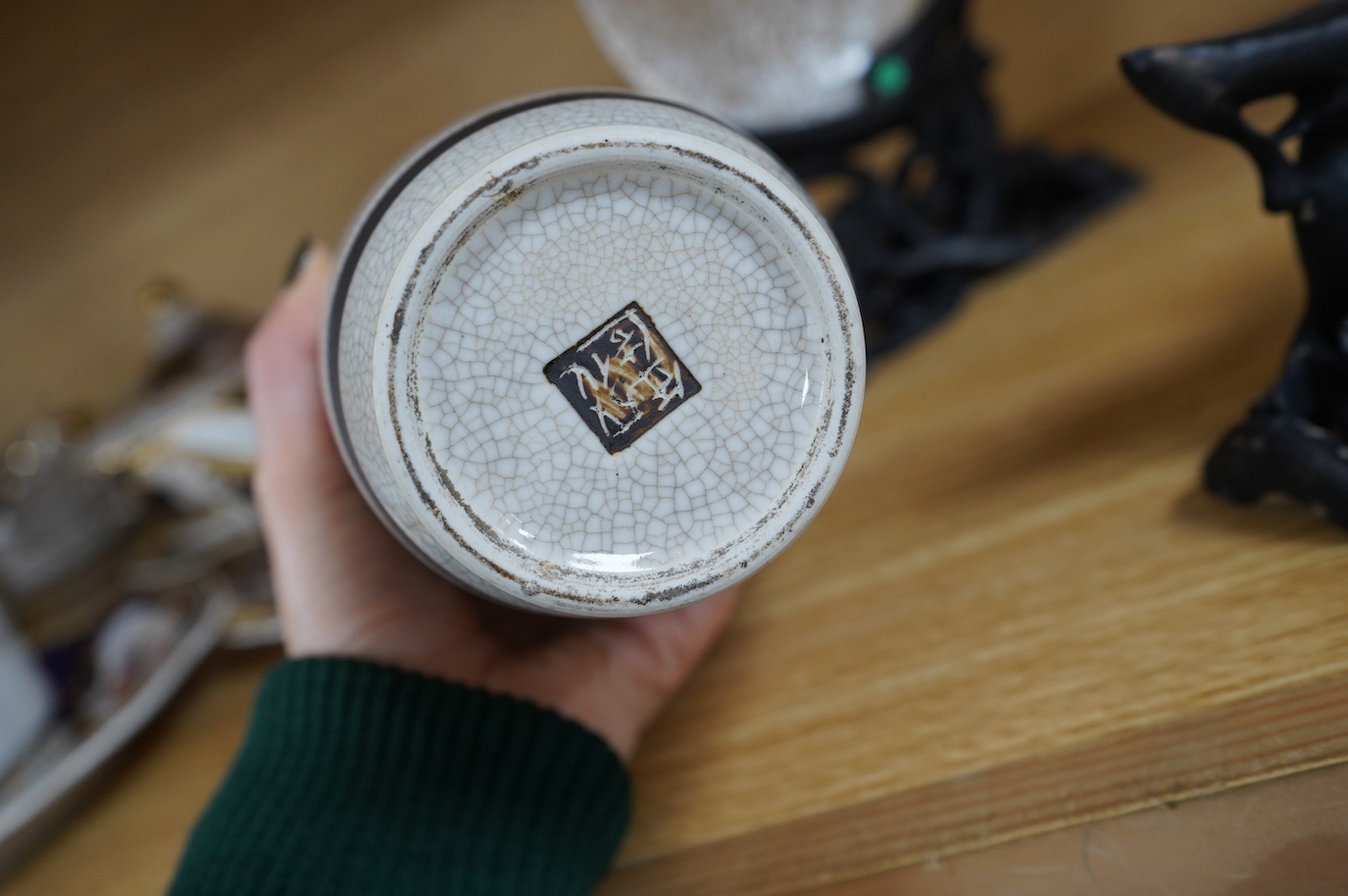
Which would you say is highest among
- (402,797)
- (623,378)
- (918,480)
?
(623,378)

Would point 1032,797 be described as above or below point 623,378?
below

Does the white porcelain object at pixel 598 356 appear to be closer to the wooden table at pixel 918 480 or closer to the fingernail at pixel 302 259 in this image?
the wooden table at pixel 918 480

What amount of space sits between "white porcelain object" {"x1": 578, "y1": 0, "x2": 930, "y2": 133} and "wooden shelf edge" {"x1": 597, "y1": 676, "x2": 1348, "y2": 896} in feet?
1.45

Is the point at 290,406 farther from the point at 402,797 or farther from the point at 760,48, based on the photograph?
the point at 760,48

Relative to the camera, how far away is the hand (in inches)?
22.1

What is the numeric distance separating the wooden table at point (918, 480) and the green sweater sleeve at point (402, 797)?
0.05 metres

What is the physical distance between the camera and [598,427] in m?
0.40

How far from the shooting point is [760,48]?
651mm

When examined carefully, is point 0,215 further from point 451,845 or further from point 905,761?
point 905,761

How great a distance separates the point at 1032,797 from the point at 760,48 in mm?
494

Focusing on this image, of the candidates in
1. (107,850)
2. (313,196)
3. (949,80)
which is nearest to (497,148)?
(949,80)

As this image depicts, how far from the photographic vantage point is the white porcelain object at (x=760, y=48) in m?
0.64

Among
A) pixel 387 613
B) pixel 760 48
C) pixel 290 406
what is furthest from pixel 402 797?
pixel 760 48

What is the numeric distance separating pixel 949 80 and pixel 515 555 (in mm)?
507
